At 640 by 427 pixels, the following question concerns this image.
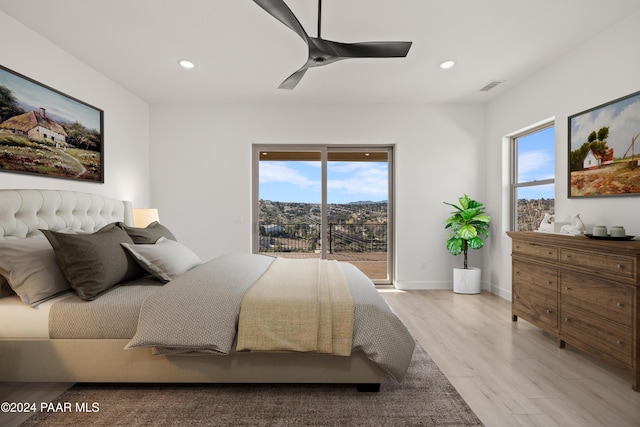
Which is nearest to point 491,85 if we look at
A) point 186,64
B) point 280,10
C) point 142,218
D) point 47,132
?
point 280,10

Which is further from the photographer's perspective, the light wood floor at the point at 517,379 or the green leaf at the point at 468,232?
the green leaf at the point at 468,232

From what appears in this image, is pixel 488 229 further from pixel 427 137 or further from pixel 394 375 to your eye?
pixel 394 375

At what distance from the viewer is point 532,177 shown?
162 inches

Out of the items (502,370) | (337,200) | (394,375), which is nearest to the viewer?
(394,375)

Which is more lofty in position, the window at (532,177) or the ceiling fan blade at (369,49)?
the ceiling fan blade at (369,49)

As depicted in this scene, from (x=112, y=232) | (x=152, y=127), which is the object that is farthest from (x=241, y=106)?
(x=112, y=232)

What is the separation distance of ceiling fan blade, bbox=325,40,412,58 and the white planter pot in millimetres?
3243

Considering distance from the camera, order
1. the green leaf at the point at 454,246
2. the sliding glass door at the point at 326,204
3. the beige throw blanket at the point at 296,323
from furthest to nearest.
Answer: the sliding glass door at the point at 326,204, the green leaf at the point at 454,246, the beige throw blanket at the point at 296,323

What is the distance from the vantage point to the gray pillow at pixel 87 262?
210cm

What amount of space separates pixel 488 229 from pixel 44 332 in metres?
4.84

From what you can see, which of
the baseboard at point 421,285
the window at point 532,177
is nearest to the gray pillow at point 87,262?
the baseboard at point 421,285

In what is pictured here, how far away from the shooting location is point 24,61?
282cm

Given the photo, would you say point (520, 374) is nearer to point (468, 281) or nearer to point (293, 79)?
point (468, 281)

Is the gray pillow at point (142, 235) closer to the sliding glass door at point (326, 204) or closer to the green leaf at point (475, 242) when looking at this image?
the sliding glass door at point (326, 204)
